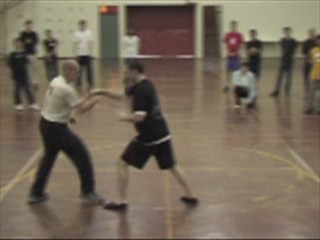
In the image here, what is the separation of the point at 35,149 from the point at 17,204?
3742 millimetres

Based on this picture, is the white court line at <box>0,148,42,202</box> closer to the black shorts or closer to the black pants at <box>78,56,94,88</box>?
the black shorts

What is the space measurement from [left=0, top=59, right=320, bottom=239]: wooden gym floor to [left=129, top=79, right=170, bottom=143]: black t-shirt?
1018 millimetres

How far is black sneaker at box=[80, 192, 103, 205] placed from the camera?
9.57 m

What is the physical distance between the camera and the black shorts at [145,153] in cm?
921

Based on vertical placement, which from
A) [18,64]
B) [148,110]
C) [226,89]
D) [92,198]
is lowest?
[92,198]

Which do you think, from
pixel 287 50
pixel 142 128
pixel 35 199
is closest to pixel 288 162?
pixel 142 128

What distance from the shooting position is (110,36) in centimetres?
3628

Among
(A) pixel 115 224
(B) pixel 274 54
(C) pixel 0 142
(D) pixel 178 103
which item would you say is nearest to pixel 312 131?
(D) pixel 178 103

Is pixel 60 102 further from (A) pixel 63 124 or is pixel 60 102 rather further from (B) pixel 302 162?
(B) pixel 302 162

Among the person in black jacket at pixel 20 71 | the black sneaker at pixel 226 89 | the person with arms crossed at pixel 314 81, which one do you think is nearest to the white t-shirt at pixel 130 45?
the black sneaker at pixel 226 89

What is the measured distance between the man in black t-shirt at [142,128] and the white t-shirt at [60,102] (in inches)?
18.2

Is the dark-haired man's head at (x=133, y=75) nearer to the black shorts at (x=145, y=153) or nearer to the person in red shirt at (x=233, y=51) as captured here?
the black shorts at (x=145, y=153)

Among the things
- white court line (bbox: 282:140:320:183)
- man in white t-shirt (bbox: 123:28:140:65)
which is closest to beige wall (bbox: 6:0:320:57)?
man in white t-shirt (bbox: 123:28:140:65)

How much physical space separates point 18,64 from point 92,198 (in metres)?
8.79
